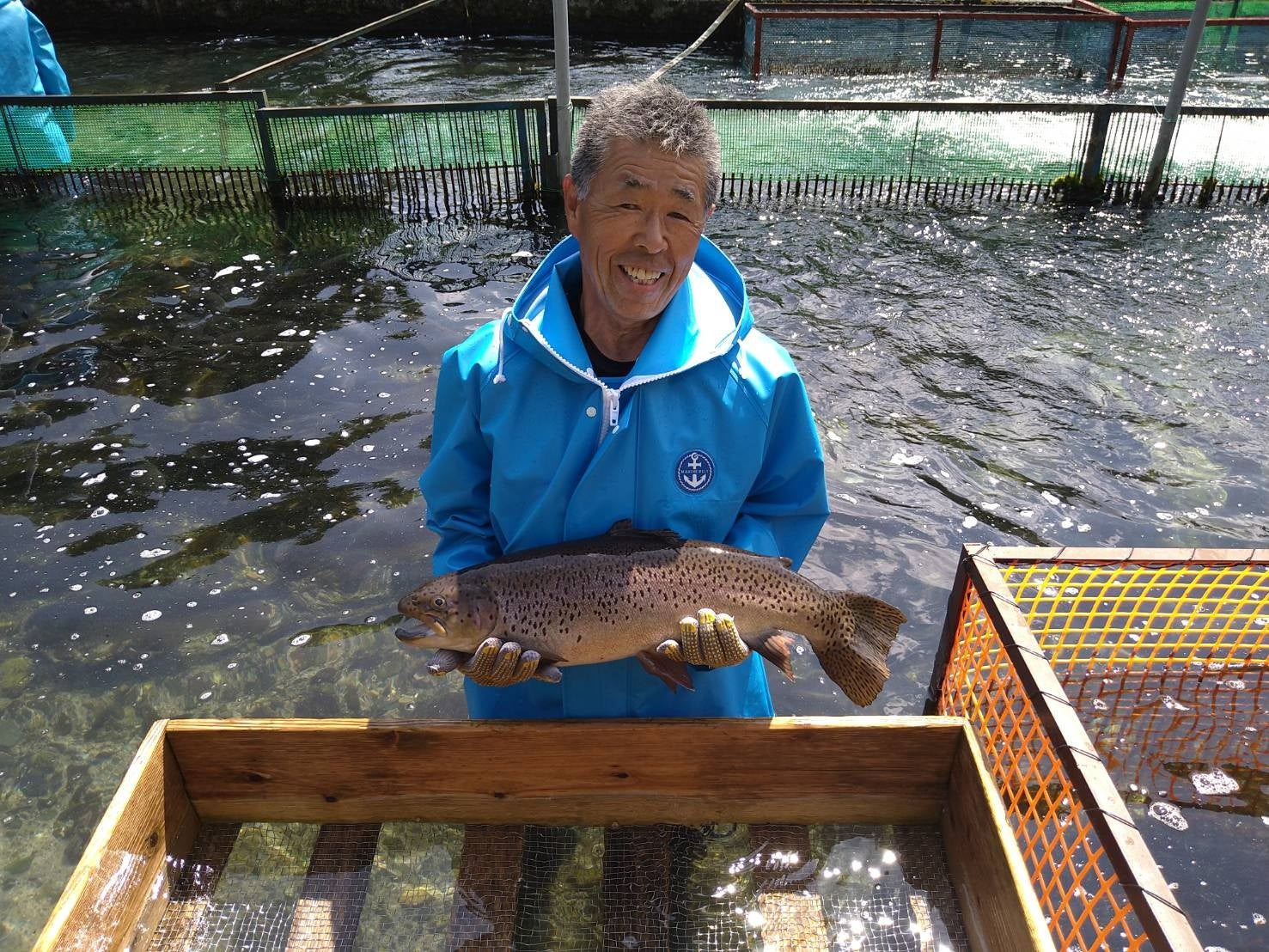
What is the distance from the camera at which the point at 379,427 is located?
686 centimetres

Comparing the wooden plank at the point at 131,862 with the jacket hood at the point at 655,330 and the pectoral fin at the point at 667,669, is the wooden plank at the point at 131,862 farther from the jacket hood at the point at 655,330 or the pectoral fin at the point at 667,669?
the jacket hood at the point at 655,330

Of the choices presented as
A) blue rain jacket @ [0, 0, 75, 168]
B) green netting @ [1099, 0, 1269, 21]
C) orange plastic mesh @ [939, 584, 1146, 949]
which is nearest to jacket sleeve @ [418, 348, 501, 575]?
orange plastic mesh @ [939, 584, 1146, 949]

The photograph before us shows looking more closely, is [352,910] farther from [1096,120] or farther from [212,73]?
[212,73]

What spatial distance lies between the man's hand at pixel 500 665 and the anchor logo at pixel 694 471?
26.1 inches

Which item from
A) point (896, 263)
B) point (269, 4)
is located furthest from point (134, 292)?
point (269, 4)

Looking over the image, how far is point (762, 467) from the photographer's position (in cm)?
283

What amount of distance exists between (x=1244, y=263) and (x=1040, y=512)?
216 inches

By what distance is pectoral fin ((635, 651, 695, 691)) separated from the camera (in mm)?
2609

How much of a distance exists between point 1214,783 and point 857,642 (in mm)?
2373

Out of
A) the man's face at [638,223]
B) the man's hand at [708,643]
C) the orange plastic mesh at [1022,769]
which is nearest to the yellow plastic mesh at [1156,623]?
the orange plastic mesh at [1022,769]

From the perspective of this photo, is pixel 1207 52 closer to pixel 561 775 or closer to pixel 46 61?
pixel 46 61

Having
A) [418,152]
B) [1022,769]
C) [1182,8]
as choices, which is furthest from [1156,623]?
[1182,8]

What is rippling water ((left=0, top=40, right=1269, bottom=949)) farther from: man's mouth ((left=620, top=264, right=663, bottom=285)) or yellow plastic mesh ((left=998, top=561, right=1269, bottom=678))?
man's mouth ((left=620, top=264, right=663, bottom=285))

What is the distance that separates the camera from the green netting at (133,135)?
1009 cm
